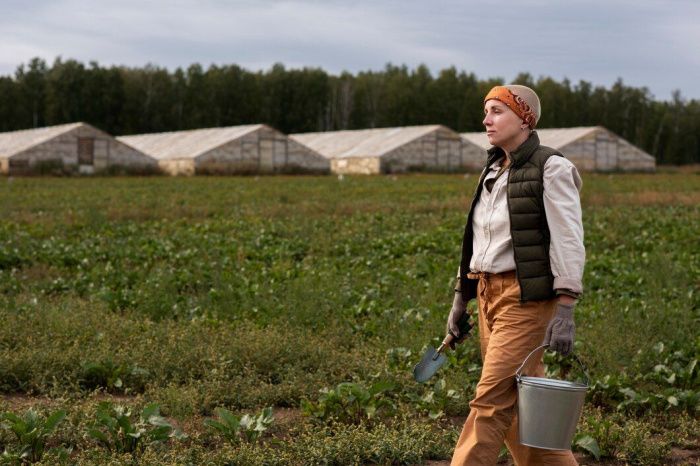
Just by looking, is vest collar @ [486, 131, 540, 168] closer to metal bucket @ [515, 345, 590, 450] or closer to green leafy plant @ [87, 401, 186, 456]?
metal bucket @ [515, 345, 590, 450]

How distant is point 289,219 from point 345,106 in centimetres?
7694

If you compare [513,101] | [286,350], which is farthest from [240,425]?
[513,101]

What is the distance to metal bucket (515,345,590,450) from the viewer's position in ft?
13.6

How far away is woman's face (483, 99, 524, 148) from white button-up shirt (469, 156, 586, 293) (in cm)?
19

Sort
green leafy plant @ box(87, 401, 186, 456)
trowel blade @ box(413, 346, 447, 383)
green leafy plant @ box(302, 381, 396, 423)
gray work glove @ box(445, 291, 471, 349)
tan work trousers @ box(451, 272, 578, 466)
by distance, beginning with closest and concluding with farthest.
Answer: tan work trousers @ box(451, 272, 578, 466) < gray work glove @ box(445, 291, 471, 349) < trowel blade @ box(413, 346, 447, 383) < green leafy plant @ box(87, 401, 186, 456) < green leafy plant @ box(302, 381, 396, 423)

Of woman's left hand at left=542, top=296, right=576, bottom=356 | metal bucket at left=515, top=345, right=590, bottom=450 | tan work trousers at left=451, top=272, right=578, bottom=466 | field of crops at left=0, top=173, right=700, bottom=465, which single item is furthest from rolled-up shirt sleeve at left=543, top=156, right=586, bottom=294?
field of crops at left=0, top=173, right=700, bottom=465

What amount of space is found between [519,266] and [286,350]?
3.68 m

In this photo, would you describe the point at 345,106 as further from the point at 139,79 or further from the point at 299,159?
the point at 299,159

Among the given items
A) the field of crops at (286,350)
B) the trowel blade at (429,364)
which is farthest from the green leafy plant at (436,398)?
the trowel blade at (429,364)

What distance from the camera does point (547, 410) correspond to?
13.6ft

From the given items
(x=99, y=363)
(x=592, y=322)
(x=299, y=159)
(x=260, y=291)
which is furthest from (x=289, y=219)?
(x=299, y=159)

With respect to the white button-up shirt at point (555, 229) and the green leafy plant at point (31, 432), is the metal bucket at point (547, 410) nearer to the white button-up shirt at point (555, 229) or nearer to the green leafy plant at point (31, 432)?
the white button-up shirt at point (555, 229)

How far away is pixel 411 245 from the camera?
51.4 feet

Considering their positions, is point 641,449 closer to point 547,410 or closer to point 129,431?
point 547,410
